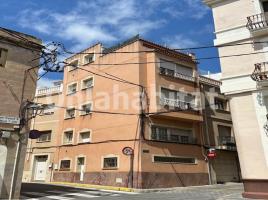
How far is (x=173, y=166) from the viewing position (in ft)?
71.8

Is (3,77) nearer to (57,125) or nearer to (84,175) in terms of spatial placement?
(84,175)

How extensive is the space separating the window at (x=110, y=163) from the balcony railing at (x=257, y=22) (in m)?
13.1

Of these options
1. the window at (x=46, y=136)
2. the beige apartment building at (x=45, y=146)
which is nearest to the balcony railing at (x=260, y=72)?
the beige apartment building at (x=45, y=146)

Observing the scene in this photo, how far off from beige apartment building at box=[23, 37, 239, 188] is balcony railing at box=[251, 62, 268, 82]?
8174mm

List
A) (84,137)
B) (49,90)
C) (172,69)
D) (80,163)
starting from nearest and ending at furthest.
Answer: (172,69), (80,163), (84,137), (49,90)

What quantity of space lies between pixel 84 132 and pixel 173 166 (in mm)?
8536

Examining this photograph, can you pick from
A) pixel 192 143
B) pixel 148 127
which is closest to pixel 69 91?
pixel 148 127

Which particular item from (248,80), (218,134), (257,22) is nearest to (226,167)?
(218,134)

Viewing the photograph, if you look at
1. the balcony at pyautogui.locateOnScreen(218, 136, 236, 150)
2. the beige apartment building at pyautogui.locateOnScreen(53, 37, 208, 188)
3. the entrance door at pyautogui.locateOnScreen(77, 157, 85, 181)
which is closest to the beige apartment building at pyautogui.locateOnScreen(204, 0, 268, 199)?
the beige apartment building at pyautogui.locateOnScreen(53, 37, 208, 188)

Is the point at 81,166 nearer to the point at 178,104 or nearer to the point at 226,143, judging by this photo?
the point at 178,104

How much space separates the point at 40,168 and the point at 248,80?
72.2 feet

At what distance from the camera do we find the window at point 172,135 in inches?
874

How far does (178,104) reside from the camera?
75.9ft

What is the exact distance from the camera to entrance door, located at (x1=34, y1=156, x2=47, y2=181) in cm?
2827
